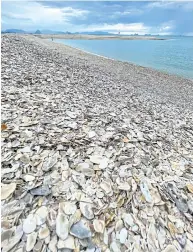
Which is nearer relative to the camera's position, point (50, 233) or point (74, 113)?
point (50, 233)

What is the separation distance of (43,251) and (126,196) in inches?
61.8

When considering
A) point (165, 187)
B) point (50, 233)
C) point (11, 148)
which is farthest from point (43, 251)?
point (165, 187)

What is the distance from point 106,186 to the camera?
12.0 feet

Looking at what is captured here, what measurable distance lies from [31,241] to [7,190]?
905mm

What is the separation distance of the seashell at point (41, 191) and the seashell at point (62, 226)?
0.45m

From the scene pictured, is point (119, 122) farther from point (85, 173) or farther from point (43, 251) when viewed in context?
point (43, 251)

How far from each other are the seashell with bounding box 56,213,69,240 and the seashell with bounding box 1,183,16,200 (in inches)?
33.0

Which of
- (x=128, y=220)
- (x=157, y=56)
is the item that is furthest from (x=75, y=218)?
(x=157, y=56)

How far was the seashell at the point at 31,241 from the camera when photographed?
2590 millimetres

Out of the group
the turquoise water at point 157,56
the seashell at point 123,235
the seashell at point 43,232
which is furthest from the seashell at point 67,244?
the turquoise water at point 157,56

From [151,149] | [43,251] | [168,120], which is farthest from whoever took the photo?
[168,120]

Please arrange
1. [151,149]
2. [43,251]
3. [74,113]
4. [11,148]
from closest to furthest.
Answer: [43,251]
[11,148]
[151,149]
[74,113]

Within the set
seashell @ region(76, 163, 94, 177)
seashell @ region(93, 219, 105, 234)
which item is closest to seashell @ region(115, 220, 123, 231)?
seashell @ region(93, 219, 105, 234)

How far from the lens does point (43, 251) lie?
259cm
